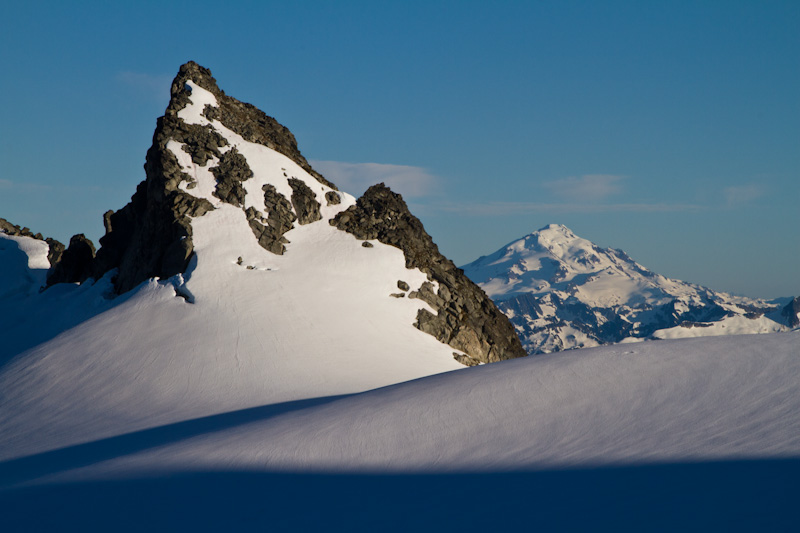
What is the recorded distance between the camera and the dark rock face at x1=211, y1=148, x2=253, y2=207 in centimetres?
5206

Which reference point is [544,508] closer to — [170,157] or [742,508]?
[742,508]

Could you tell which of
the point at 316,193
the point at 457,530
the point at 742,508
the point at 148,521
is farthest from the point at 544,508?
the point at 316,193

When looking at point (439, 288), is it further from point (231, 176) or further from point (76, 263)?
point (76, 263)

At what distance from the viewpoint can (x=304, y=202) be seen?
54594 millimetres

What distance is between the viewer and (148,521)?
47.7ft

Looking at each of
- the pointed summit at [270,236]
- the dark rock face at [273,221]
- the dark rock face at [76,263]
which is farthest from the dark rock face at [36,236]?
the dark rock face at [273,221]

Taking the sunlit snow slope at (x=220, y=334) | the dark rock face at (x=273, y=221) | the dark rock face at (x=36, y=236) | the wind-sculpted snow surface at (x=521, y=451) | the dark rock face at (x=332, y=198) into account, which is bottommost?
the wind-sculpted snow surface at (x=521, y=451)

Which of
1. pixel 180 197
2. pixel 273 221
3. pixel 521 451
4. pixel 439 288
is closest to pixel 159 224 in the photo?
pixel 180 197

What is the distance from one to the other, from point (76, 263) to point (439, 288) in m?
34.9

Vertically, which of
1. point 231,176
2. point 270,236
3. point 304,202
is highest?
point 231,176

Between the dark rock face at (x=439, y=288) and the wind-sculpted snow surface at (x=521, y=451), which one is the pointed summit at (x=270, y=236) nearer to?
the dark rock face at (x=439, y=288)

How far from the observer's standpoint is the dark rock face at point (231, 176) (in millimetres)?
52062

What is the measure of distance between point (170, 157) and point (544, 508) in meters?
46.6

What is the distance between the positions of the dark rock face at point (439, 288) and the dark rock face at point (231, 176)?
307 inches
